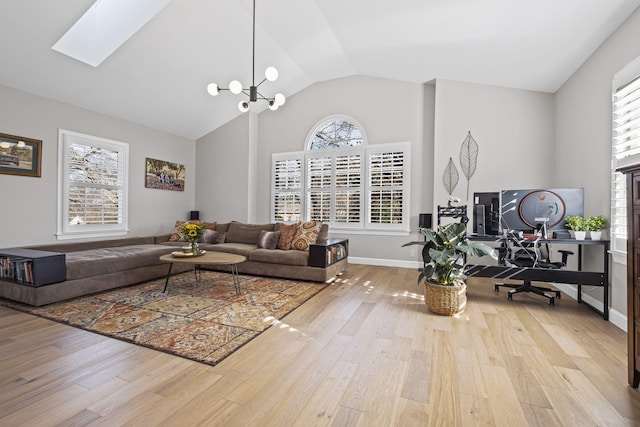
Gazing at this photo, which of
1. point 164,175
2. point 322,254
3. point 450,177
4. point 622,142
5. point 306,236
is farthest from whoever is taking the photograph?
point 164,175

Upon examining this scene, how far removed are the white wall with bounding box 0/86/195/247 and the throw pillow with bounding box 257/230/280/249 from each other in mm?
2537

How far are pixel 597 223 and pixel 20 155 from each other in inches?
272

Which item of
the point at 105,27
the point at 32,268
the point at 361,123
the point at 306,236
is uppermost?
the point at 105,27

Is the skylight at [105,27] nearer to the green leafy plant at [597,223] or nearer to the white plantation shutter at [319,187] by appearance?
Result: the white plantation shutter at [319,187]

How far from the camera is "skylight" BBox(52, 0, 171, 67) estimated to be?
349 centimetres

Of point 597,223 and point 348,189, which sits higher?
point 348,189

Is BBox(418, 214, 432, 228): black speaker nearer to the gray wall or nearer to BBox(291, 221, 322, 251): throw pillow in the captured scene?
the gray wall

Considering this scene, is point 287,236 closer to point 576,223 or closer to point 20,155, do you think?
point 576,223

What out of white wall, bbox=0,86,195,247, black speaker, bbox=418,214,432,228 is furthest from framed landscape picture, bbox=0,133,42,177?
black speaker, bbox=418,214,432,228

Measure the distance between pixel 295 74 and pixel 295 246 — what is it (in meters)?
3.33

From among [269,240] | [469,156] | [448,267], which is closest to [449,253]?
[448,267]

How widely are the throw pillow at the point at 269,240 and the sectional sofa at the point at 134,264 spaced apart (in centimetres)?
10

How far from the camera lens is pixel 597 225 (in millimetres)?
2926

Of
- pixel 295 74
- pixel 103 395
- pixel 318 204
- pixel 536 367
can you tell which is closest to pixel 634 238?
pixel 536 367
